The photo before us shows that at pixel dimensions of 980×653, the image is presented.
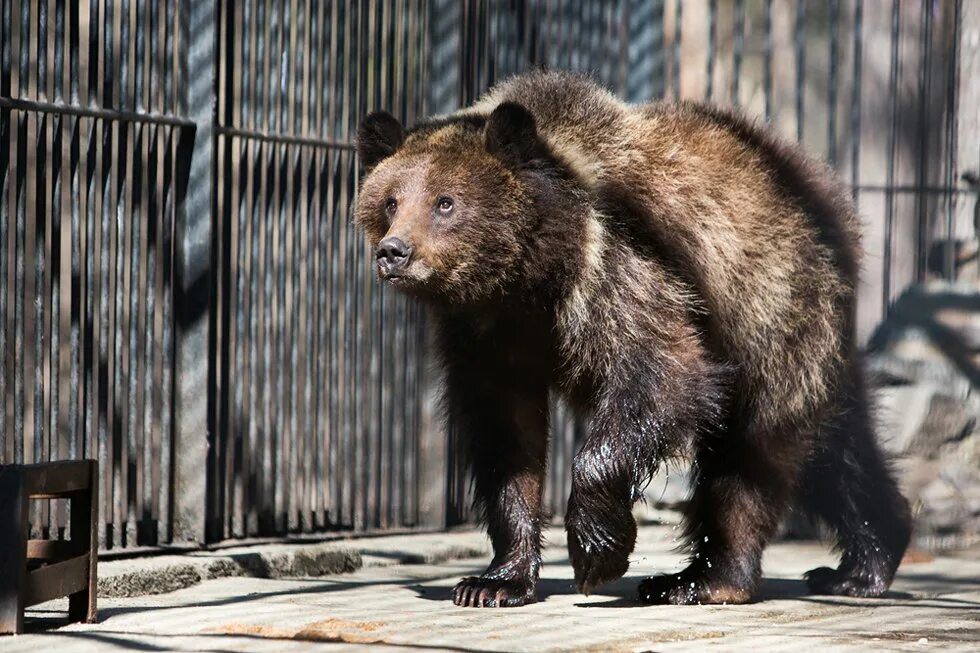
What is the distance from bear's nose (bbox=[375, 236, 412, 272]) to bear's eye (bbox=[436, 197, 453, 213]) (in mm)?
269

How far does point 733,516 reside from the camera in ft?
21.0

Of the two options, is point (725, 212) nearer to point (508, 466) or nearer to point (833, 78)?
point (508, 466)

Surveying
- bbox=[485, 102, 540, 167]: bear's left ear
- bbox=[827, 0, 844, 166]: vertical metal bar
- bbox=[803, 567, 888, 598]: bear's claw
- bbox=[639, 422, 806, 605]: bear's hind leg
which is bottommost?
bbox=[803, 567, 888, 598]: bear's claw

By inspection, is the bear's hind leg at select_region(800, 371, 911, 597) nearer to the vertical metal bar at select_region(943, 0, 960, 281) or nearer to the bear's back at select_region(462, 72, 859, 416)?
the bear's back at select_region(462, 72, 859, 416)

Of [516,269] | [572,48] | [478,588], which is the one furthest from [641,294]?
[572,48]

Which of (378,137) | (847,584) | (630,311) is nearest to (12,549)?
(378,137)

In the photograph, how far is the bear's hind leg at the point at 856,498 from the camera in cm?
694

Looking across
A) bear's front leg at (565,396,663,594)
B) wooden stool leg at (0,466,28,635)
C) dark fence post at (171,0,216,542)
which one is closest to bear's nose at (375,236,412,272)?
bear's front leg at (565,396,663,594)

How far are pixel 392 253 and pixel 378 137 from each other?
0.76m

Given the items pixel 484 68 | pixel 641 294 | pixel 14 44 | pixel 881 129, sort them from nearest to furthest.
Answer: pixel 641 294 → pixel 14 44 → pixel 484 68 → pixel 881 129

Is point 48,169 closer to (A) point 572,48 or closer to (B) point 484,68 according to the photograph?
(B) point 484,68

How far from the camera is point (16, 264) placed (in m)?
6.33

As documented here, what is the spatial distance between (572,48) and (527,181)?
406 cm

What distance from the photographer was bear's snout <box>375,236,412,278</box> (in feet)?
18.9
